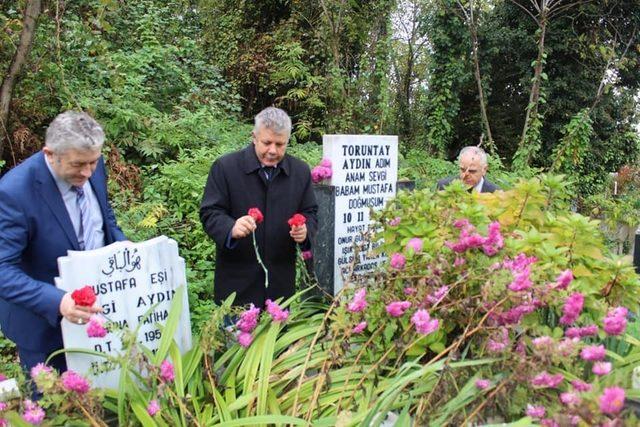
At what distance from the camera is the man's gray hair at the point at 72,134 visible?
6.22ft

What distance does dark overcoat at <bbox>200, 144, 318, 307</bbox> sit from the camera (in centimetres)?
274

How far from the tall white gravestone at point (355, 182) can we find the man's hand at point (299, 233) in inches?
30.8

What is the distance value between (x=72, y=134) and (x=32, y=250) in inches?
19.1

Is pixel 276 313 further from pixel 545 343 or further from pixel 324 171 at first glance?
pixel 324 171

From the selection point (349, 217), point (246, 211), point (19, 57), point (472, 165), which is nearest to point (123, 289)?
point (246, 211)

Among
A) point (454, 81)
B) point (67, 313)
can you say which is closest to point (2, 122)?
point (67, 313)

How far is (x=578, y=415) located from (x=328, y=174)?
2459 mm

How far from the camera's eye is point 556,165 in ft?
31.2

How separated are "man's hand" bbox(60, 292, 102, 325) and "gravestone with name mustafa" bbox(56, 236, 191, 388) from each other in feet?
0.29

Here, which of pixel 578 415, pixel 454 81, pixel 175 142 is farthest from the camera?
pixel 454 81

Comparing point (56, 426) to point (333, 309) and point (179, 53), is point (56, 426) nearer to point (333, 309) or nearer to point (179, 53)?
point (333, 309)

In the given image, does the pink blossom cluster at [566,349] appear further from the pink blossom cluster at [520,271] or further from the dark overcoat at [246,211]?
the dark overcoat at [246,211]

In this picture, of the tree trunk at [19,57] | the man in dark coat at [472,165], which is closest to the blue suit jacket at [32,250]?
the man in dark coat at [472,165]

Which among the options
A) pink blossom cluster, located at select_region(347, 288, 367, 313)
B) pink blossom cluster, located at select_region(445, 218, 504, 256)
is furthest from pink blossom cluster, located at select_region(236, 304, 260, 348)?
pink blossom cluster, located at select_region(445, 218, 504, 256)
